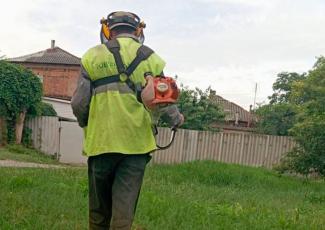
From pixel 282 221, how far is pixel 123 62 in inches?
148

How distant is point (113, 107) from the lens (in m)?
3.48

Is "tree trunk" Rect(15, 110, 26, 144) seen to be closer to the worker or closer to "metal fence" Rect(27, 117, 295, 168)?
"metal fence" Rect(27, 117, 295, 168)

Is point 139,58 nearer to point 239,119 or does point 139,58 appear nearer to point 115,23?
point 115,23

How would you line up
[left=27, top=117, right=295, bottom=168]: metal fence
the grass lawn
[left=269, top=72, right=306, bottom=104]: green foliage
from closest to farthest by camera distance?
the grass lawn < [left=27, top=117, right=295, bottom=168]: metal fence < [left=269, top=72, right=306, bottom=104]: green foliage

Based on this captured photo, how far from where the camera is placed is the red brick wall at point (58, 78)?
125 feet

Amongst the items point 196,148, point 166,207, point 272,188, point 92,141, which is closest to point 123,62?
point 92,141

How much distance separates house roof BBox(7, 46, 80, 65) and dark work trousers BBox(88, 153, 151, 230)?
116 ft

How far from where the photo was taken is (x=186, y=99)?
2941cm

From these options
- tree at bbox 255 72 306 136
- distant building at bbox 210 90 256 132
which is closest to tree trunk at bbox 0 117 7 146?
tree at bbox 255 72 306 136

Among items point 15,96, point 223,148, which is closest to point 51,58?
point 15,96

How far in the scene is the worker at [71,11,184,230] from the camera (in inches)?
136

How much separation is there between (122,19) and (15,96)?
20.3 m

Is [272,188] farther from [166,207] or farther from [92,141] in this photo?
[92,141]

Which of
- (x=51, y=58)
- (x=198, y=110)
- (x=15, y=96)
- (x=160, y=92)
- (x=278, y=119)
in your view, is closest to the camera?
(x=160, y=92)
